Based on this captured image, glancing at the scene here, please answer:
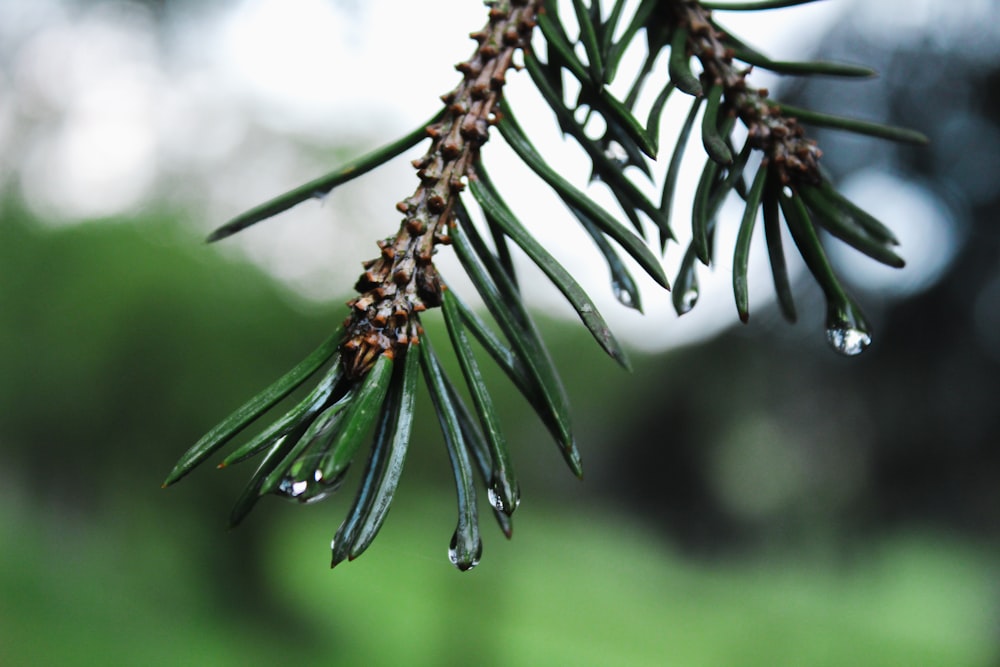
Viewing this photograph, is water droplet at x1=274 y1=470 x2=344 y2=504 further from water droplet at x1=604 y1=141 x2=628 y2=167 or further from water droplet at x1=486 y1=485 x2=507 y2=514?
water droplet at x1=604 y1=141 x2=628 y2=167

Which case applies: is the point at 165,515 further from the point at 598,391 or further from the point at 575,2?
the point at 598,391

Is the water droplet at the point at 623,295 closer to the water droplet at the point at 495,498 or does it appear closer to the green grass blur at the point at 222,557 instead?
the water droplet at the point at 495,498

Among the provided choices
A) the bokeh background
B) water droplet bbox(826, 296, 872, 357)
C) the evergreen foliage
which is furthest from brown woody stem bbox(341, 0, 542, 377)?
the bokeh background

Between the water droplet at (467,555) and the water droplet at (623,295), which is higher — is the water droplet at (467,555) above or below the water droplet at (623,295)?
below

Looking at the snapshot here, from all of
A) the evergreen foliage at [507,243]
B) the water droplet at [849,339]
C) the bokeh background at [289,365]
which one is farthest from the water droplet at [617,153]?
the bokeh background at [289,365]

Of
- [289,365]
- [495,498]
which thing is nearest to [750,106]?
[495,498]

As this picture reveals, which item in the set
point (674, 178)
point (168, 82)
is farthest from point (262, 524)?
point (674, 178)
